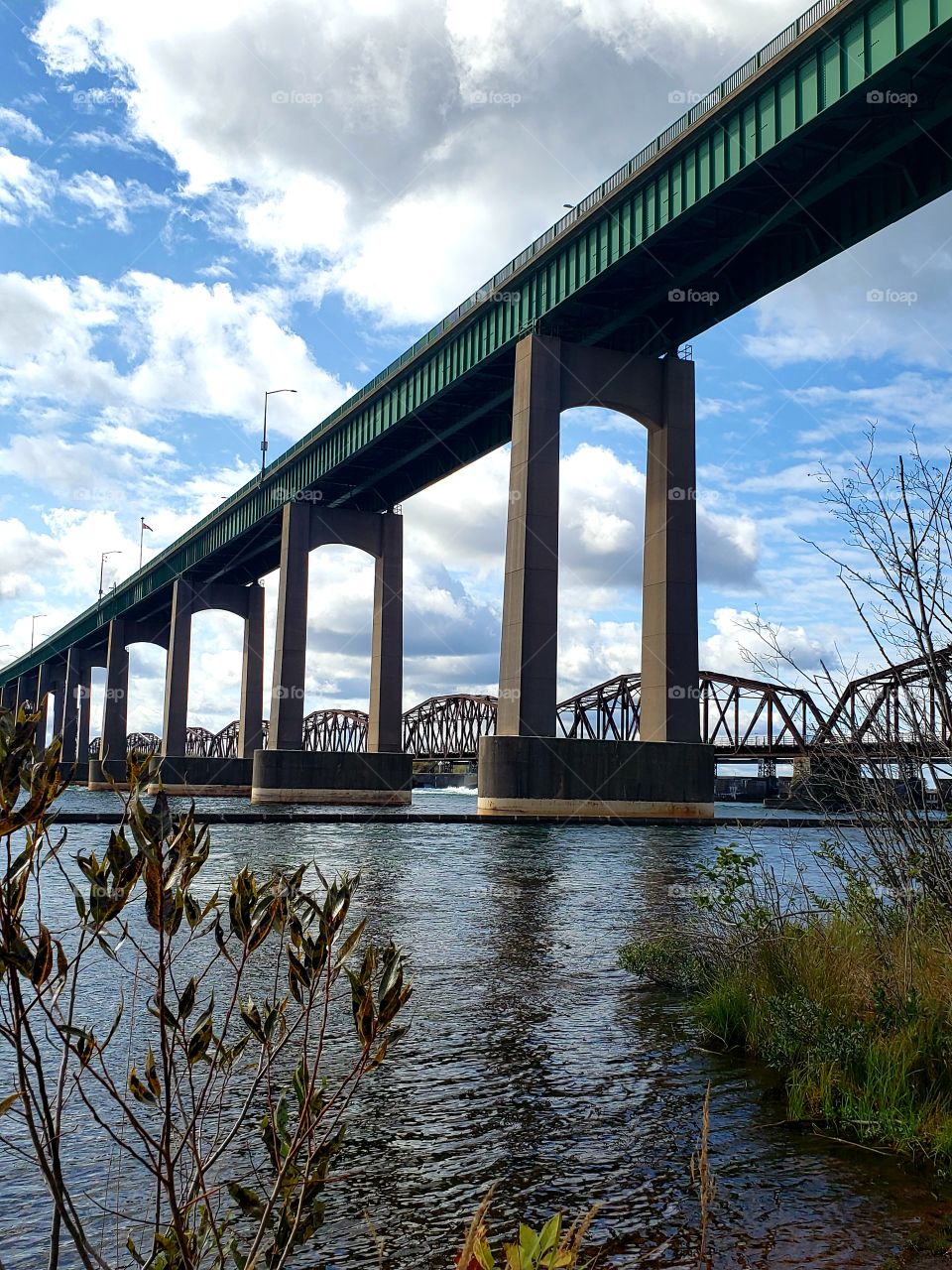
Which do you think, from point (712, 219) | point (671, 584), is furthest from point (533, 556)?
point (712, 219)

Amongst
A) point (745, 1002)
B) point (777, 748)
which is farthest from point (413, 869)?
point (777, 748)

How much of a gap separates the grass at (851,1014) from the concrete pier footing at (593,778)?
103 ft

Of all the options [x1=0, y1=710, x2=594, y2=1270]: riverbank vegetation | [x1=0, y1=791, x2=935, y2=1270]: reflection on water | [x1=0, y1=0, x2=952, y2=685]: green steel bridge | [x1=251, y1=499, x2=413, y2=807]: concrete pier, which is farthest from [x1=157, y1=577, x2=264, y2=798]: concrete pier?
[x1=0, y1=710, x2=594, y2=1270]: riverbank vegetation

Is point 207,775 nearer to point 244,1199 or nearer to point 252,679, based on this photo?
point 252,679

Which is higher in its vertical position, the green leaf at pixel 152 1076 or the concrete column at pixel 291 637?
the concrete column at pixel 291 637

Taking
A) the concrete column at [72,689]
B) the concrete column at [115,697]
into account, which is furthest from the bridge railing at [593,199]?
the concrete column at [72,689]

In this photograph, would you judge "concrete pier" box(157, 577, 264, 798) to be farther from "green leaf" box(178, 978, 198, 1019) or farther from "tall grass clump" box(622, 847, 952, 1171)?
"green leaf" box(178, 978, 198, 1019)

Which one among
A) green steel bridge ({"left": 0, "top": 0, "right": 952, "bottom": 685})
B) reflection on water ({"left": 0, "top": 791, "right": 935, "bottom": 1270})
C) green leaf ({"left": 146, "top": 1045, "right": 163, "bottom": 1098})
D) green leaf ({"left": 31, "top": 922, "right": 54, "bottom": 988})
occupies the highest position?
green steel bridge ({"left": 0, "top": 0, "right": 952, "bottom": 685})

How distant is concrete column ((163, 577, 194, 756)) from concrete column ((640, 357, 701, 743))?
55735 millimetres

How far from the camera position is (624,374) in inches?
1895

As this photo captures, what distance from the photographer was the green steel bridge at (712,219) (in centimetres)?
3039

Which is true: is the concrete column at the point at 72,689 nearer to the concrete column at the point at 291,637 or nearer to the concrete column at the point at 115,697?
the concrete column at the point at 115,697

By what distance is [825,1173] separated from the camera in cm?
605

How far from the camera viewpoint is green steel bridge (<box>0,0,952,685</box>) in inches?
1196
